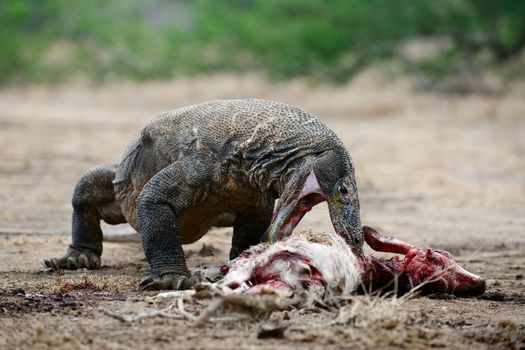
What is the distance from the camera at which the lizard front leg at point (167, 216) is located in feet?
19.0

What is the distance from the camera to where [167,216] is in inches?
229

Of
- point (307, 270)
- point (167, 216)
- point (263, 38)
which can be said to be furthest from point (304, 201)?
point (263, 38)

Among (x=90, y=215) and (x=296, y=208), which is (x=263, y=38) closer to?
(x=90, y=215)

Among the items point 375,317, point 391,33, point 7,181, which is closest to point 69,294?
point 375,317

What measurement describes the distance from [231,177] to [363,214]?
4.53 m

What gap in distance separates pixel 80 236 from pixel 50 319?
93.7 inches

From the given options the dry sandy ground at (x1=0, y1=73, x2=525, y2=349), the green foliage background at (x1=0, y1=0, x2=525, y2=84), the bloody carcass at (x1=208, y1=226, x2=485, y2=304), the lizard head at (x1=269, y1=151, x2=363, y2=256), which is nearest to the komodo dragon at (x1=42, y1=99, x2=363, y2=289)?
the lizard head at (x1=269, y1=151, x2=363, y2=256)

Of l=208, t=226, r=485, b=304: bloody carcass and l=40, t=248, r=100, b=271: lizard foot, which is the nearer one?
l=208, t=226, r=485, b=304: bloody carcass

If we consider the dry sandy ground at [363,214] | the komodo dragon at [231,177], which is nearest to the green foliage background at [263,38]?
the dry sandy ground at [363,214]

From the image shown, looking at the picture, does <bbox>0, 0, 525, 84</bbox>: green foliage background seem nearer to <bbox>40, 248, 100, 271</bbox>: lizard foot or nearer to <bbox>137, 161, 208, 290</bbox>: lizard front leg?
<bbox>40, 248, 100, 271</bbox>: lizard foot

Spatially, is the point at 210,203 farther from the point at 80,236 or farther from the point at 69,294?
the point at 80,236

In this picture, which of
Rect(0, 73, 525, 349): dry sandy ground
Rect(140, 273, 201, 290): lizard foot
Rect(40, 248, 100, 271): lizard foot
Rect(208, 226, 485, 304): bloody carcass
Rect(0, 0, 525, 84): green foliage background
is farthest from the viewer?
Rect(0, 0, 525, 84): green foliage background

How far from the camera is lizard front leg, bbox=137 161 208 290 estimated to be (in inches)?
227

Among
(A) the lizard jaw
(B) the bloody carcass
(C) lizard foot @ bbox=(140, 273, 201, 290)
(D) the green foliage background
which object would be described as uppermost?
(D) the green foliage background
